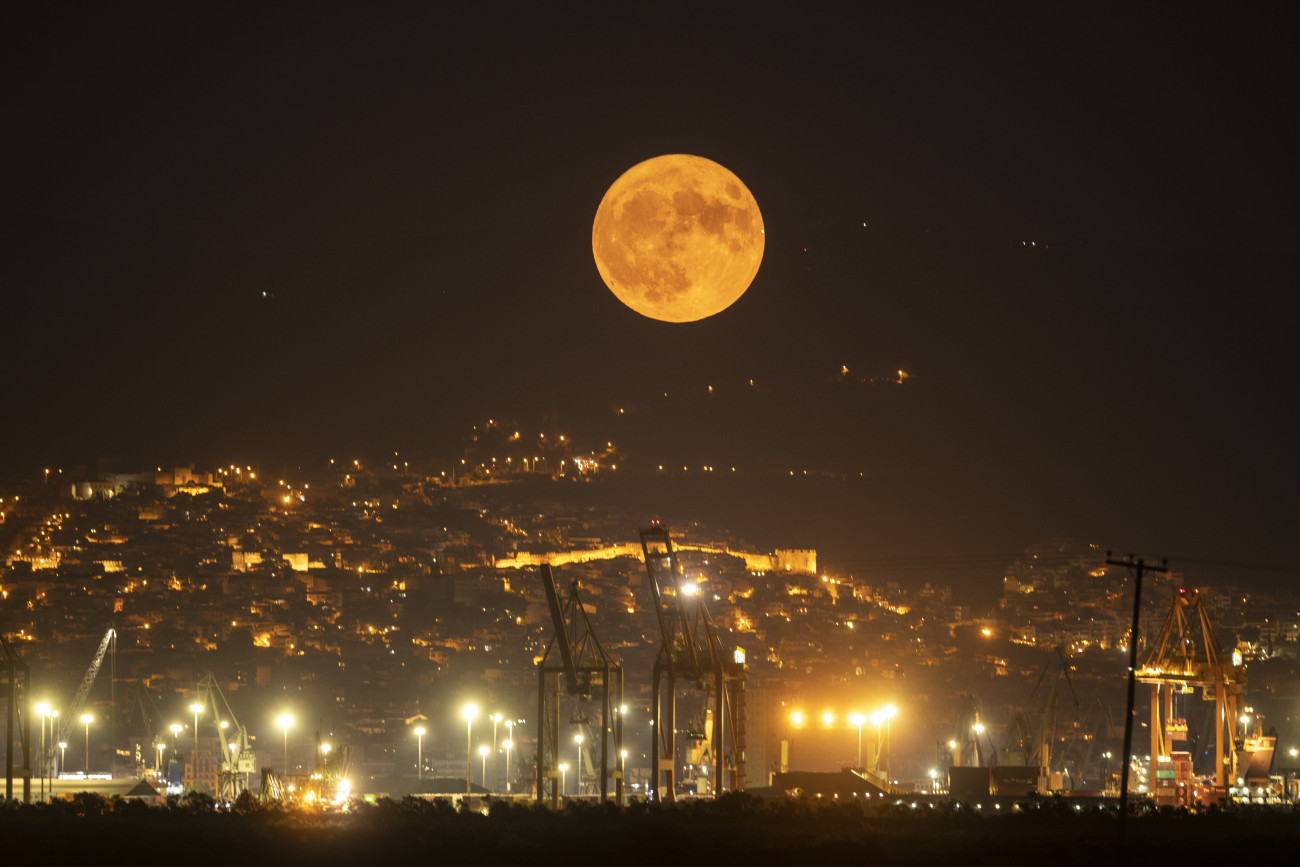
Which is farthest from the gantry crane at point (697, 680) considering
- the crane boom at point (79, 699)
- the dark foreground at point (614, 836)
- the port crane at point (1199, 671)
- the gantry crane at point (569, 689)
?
the crane boom at point (79, 699)

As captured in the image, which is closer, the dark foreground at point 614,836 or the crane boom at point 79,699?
the dark foreground at point 614,836

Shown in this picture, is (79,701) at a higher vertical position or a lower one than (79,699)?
lower

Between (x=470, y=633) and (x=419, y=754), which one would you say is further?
(x=470, y=633)

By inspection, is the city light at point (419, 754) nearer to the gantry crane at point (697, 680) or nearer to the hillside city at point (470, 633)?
the hillside city at point (470, 633)

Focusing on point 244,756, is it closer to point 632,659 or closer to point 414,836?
point 414,836

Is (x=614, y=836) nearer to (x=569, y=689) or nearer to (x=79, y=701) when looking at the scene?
(x=569, y=689)

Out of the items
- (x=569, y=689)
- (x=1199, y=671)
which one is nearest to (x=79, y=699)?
Answer: (x=569, y=689)
